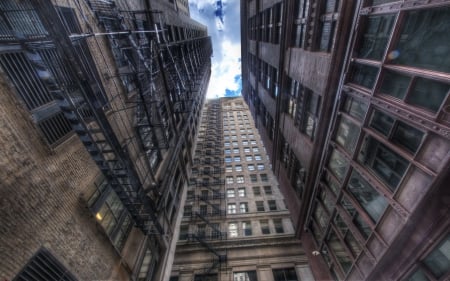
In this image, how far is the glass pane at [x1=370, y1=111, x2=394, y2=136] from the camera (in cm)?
661

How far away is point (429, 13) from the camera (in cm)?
493

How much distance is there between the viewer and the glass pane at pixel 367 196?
24.2ft

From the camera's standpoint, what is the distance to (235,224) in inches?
1043

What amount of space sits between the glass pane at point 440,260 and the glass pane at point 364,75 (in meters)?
5.60

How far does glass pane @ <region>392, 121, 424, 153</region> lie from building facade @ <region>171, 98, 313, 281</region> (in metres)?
21.6

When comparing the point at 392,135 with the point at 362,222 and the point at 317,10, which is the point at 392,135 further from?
the point at 317,10

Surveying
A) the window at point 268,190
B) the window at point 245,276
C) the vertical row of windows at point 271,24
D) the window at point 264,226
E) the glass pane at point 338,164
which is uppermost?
the vertical row of windows at point 271,24

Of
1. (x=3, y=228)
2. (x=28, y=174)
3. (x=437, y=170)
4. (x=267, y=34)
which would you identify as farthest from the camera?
(x=267, y=34)

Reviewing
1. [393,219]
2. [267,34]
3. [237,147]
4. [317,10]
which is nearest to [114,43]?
[317,10]

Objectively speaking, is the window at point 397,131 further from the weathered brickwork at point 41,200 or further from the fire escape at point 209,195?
the fire escape at point 209,195

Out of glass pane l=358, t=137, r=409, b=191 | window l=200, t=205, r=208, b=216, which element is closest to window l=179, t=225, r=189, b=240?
window l=200, t=205, r=208, b=216

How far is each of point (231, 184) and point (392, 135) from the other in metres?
27.4

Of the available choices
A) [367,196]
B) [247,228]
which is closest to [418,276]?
[367,196]

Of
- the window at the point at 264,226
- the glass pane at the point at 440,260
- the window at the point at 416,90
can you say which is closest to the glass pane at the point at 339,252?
the glass pane at the point at 440,260
